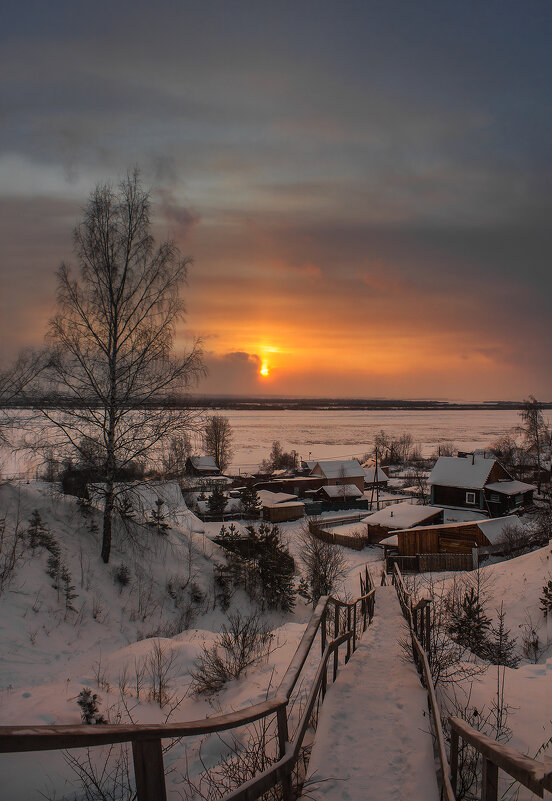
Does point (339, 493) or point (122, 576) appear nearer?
point (122, 576)

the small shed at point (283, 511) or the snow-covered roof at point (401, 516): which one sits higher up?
the snow-covered roof at point (401, 516)

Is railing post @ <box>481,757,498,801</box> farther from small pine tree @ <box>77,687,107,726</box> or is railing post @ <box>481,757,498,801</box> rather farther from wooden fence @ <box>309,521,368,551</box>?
wooden fence @ <box>309,521,368,551</box>

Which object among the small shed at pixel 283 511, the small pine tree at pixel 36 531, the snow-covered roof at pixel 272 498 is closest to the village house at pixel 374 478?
the snow-covered roof at pixel 272 498

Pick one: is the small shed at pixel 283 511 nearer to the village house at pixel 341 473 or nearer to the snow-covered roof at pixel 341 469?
the village house at pixel 341 473

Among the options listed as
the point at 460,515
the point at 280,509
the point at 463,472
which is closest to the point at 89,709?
the point at 280,509

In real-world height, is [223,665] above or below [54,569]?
above

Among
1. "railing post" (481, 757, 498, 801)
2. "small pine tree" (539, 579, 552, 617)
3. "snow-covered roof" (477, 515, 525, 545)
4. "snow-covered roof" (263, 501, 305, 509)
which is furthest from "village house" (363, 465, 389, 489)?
"railing post" (481, 757, 498, 801)

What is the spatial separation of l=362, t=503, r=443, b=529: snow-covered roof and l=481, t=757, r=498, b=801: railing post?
1244 inches

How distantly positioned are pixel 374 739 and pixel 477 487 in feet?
126

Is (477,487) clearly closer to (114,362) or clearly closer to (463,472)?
(463,472)

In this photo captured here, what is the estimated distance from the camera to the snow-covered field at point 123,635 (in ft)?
16.0

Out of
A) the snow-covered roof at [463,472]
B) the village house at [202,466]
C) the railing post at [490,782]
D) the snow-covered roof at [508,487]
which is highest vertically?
the railing post at [490,782]

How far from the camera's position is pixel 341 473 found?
54.2 meters

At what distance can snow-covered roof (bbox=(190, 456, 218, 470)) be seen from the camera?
2441 inches
